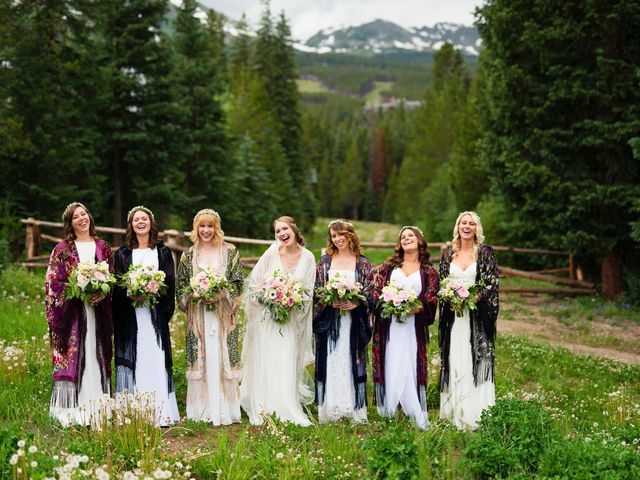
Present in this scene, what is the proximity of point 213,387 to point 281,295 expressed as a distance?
1337 mm

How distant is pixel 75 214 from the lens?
6.81 metres

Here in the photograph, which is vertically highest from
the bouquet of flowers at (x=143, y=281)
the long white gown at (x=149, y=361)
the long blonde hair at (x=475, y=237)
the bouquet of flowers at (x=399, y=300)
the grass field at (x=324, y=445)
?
the long blonde hair at (x=475, y=237)

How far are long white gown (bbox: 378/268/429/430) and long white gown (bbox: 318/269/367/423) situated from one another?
1.41 feet

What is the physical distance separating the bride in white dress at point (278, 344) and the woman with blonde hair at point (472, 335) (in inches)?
66.8

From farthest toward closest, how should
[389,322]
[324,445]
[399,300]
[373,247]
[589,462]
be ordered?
1. [373,247]
2. [389,322]
3. [399,300]
4. [324,445]
5. [589,462]

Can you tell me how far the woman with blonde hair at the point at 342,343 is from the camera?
23.4 feet

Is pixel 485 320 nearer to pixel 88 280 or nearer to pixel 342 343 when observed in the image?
pixel 342 343

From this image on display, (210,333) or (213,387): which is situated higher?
(210,333)

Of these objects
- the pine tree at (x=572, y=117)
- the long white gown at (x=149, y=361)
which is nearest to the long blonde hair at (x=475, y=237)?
the long white gown at (x=149, y=361)

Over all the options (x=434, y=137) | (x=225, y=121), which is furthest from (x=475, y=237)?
(x=434, y=137)

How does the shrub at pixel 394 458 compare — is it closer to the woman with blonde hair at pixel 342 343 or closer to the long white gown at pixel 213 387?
the woman with blonde hair at pixel 342 343

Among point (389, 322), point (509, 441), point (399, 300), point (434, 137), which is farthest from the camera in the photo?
point (434, 137)

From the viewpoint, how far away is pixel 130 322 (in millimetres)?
6992

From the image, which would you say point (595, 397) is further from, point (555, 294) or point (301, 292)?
point (555, 294)
